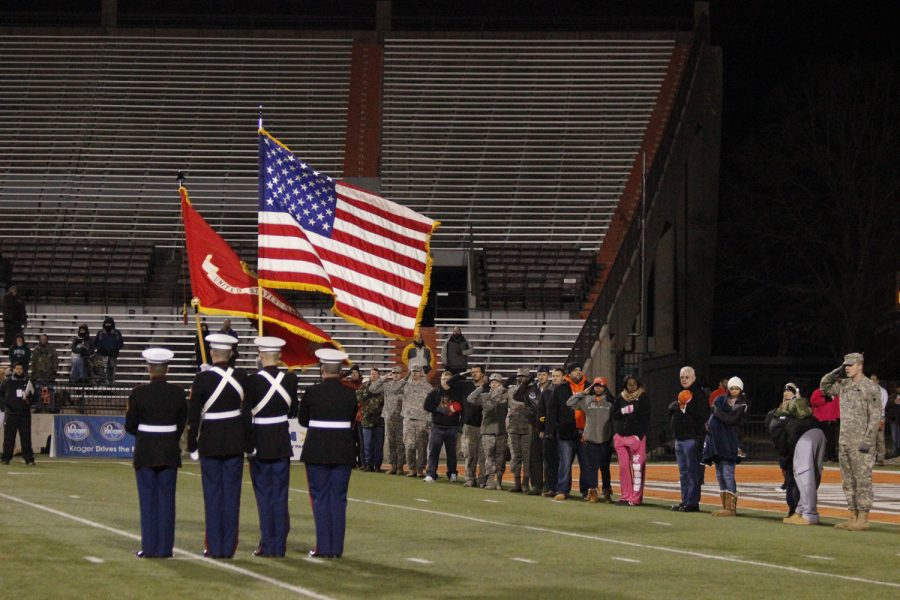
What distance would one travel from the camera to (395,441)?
2703 centimetres

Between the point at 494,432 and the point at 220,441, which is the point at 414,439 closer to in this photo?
the point at 494,432

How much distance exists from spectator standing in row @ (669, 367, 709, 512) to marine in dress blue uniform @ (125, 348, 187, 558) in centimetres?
879

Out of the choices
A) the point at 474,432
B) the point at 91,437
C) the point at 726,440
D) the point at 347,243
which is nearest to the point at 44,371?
the point at 91,437

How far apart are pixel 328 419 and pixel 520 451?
10502 millimetres

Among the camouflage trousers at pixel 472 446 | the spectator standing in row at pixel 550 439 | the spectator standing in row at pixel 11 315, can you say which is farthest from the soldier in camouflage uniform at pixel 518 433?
the spectator standing in row at pixel 11 315

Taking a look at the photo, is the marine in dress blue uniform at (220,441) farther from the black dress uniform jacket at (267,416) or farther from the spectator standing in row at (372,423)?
the spectator standing in row at (372,423)

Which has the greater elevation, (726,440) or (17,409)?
(17,409)

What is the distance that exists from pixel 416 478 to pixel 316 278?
22.7 feet

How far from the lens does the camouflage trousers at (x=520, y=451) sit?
23123 millimetres

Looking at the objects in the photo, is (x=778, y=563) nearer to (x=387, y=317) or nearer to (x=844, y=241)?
(x=387, y=317)

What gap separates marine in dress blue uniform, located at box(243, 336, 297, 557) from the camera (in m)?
13.0

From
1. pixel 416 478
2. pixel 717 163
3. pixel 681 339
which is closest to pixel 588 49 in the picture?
pixel 717 163

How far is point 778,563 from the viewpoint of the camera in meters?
13.7

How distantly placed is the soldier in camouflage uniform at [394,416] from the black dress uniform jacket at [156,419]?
556 inches
